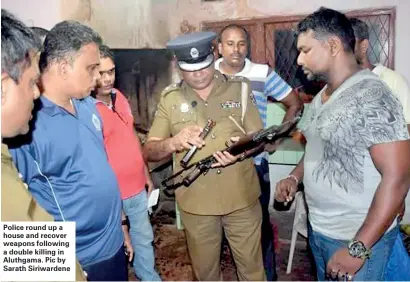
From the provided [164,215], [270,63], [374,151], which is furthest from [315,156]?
[164,215]

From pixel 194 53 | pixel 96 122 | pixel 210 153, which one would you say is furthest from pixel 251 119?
pixel 96 122

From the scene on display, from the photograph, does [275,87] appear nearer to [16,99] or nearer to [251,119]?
[251,119]

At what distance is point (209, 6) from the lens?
9.83ft

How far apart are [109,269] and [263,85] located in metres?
1.40

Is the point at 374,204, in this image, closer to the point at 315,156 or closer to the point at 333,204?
the point at 333,204

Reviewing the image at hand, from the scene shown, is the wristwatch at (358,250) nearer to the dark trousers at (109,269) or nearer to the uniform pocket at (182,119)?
the dark trousers at (109,269)

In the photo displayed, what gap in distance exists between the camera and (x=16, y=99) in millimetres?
876

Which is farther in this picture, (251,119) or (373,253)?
(251,119)

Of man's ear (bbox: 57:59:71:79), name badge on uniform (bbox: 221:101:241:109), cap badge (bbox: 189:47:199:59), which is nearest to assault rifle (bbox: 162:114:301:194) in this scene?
name badge on uniform (bbox: 221:101:241:109)

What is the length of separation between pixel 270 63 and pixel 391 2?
882 millimetres

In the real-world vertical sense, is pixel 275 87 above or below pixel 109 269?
above

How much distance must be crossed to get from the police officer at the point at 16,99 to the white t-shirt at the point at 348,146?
82 centimetres

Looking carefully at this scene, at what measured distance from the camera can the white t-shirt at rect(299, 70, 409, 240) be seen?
119 centimetres

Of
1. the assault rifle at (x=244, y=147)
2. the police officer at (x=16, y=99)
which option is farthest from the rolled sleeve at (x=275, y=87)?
the police officer at (x=16, y=99)
